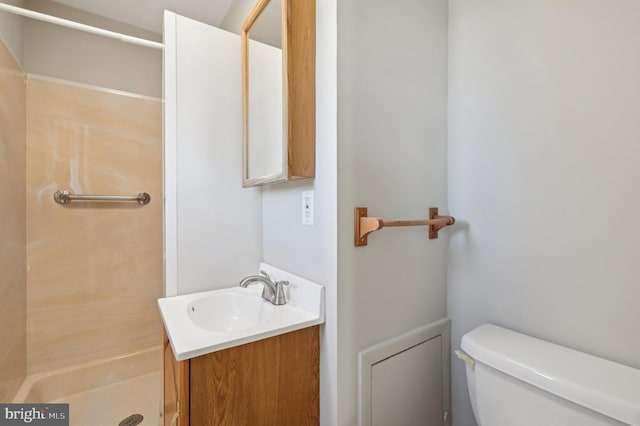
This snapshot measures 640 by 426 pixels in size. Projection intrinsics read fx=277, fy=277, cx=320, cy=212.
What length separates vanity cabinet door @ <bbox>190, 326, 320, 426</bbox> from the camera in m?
0.77

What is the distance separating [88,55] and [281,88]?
1535mm

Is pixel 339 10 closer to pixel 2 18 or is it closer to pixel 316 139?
pixel 316 139

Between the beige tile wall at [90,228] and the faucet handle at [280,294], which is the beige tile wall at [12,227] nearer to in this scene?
the beige tile wall at [90,228]

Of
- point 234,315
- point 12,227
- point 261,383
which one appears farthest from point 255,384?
point 12,227

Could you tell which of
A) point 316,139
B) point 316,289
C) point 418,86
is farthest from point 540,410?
point 418,86

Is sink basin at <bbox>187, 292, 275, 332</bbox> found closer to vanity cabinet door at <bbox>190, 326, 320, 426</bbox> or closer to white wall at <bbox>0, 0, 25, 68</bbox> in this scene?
vanity cabinet door at <bbox>190, 326, 320, 426</bbox>

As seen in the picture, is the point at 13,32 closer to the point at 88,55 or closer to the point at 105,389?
the point at 88,55

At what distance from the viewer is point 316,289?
3.15 feet

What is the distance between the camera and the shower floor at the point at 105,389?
4.82ft

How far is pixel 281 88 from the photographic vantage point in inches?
40.3

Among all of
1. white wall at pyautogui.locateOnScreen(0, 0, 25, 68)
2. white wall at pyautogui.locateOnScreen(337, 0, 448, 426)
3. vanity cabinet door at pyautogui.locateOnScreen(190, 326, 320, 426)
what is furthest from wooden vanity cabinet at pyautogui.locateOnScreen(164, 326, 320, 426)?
white wall at pyautogui.locateOnScreen(0, 0, 25, 68)

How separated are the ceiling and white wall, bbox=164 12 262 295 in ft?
2.10

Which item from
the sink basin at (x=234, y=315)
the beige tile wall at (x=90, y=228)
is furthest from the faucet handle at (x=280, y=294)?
the beige tile wall at (x=90, y=228)

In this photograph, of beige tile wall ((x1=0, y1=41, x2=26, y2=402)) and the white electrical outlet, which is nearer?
the white electrical outlet
